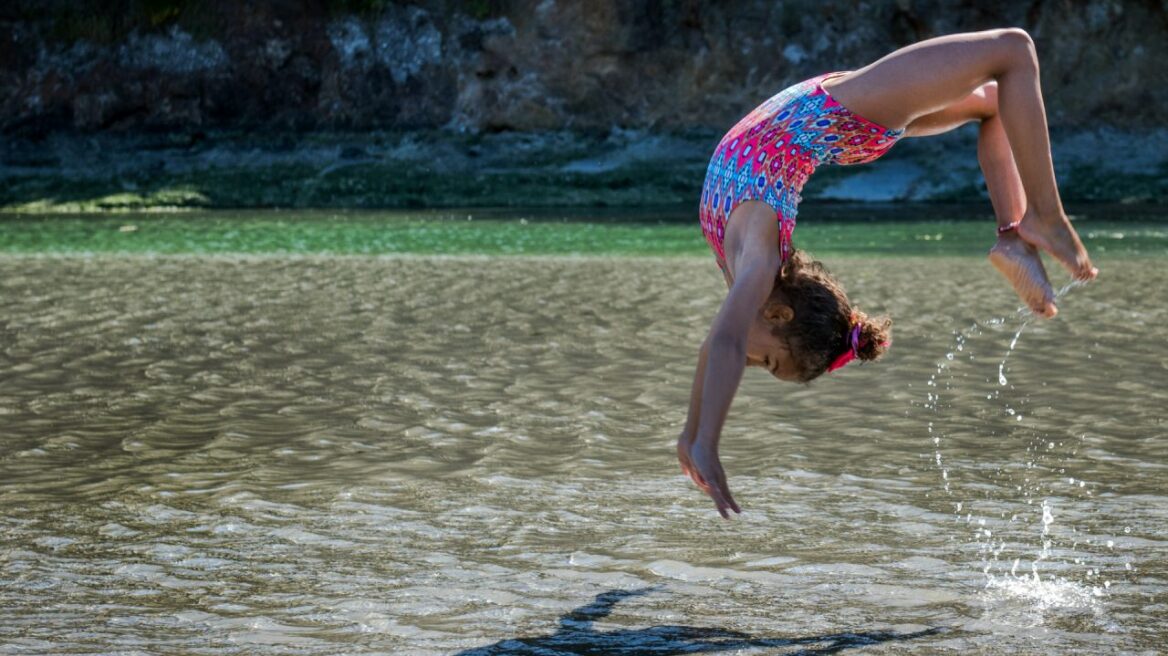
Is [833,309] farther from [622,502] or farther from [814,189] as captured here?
[814,189]

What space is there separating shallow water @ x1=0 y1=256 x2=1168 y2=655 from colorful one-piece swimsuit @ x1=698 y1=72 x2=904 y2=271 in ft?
3.60

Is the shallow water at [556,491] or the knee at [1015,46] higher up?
the knee at [1015,46]

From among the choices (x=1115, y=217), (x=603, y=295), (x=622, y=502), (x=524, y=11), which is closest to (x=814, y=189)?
(x=1115, y=217)

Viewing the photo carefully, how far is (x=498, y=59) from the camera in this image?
105 feet

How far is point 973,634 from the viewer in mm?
4145

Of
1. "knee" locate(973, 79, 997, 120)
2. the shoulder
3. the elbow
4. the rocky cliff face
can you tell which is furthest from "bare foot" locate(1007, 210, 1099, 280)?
the rocky cliff face

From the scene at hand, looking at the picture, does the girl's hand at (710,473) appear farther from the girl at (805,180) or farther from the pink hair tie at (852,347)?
the pink hair tie at (852,347)

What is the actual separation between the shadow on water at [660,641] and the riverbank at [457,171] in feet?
72.6

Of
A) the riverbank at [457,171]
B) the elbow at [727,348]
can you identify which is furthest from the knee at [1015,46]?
the riverbank at [457,171]

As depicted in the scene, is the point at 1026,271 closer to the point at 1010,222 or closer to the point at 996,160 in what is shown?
the point at 1010,222

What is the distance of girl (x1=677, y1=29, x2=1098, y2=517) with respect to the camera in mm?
4344

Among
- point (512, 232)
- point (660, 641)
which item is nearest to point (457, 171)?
point (512, 232)

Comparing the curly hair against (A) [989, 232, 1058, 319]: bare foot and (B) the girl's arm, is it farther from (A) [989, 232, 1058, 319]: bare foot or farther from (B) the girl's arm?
(A) [989, 232, 1058, 319]: bare foot

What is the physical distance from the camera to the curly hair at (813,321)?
14.6 ft
